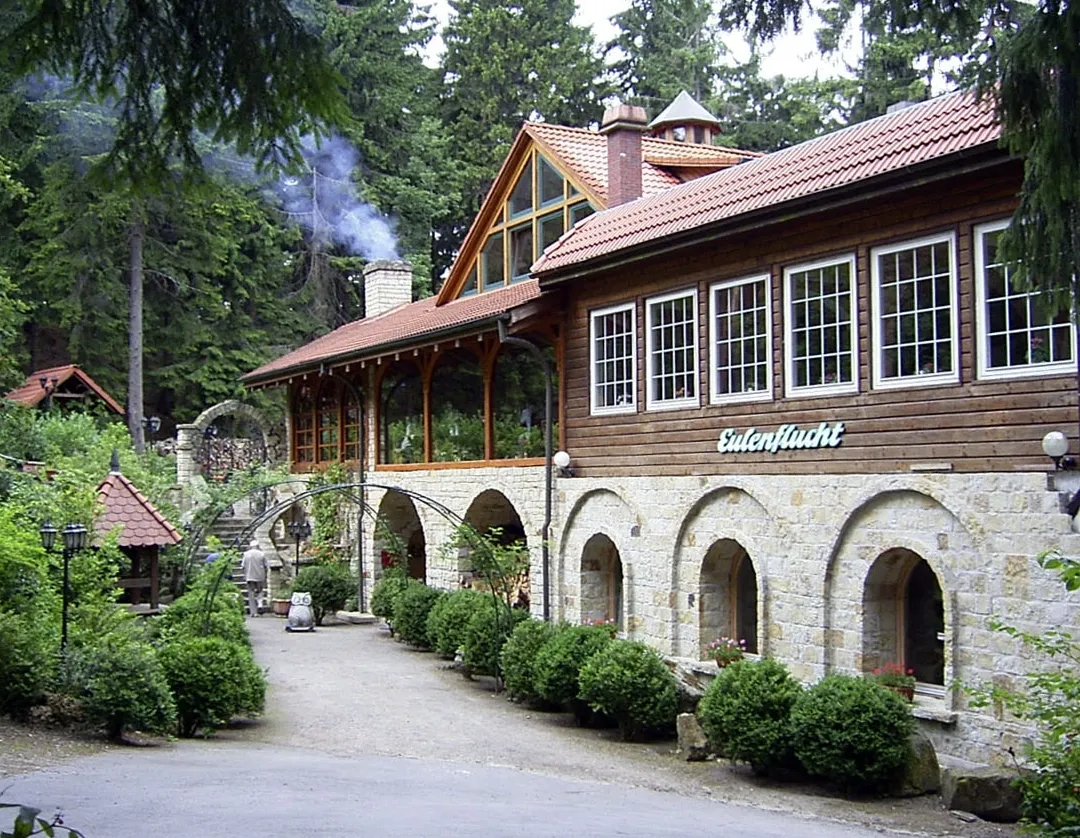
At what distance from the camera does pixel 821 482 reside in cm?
1435

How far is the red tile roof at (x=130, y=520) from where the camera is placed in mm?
16812

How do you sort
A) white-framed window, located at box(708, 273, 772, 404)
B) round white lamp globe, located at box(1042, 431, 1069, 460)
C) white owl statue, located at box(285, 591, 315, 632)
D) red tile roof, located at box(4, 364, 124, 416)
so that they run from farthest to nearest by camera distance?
red tile roof, located at box(4, 364, 124, 416), white owl statue, located at box(285, 591, 315, 632), white-framed window, located at box(708, 273, 772, 404), round white lamp globe, located at box(1042, 431, 1069, 460)

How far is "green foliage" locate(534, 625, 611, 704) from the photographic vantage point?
51.5 ft

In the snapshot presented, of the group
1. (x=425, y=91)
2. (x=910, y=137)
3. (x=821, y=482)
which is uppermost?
(x=425, y=91)

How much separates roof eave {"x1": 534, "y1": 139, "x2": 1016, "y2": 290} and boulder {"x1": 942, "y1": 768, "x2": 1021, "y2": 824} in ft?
17.5

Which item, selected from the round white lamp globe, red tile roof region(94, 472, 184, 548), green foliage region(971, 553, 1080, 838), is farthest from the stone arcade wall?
red tile roof region(94, 472, 184, 548)

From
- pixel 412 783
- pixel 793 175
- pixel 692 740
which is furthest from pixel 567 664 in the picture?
pixel 793 175

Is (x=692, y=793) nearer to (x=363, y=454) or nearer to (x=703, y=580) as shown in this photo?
(x=703, y=580)

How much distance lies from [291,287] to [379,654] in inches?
938

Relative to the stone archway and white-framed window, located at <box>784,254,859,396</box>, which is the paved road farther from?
the stone archway

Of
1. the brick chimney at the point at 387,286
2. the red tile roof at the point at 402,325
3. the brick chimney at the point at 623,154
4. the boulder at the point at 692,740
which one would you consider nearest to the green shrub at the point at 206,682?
the boulder at the point at 692,740

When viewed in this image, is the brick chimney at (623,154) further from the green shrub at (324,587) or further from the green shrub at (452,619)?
the green shrub at (324,587)

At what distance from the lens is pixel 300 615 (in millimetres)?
23234

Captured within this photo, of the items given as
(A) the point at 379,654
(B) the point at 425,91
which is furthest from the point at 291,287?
(A) the point at 379,654
